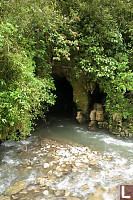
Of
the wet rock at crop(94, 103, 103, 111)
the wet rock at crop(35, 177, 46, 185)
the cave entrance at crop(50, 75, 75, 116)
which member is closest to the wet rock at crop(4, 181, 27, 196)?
the wet rock at crop(35, 177, 46, 185)

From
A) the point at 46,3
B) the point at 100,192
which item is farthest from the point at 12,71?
the point at 100,192

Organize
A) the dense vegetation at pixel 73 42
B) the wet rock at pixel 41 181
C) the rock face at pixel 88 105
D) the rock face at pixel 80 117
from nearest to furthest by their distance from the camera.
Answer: the wet rock at pixel 41 181 < the dense vegetation at pixel 73 42 < the rock face at pixel 88 105 < the rock face at pixel 80 117

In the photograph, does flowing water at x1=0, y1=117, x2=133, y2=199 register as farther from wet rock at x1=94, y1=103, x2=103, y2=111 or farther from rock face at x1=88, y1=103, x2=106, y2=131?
wet rock at x1=94, y1=103, x2=103, y2=111

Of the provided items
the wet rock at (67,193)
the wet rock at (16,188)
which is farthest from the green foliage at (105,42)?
the wet rock at (16,188)

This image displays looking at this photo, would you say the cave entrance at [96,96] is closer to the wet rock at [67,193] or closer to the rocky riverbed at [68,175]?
the rocky riverbed at [68,175]

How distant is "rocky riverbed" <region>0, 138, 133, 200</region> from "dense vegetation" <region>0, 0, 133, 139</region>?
1088 millimetres

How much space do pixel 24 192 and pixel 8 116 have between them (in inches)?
72.4

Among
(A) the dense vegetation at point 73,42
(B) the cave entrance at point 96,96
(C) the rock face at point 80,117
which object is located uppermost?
(A) the dense vegetation at point 73,42

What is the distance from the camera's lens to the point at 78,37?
6.86 m

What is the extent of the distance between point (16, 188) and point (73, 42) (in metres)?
5.35

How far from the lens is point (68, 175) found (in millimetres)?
3982

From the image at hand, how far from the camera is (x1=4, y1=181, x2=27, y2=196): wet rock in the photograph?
3.37 m

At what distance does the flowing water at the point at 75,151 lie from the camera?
12.3ft

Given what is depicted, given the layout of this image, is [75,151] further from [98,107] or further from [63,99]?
[63,99]
